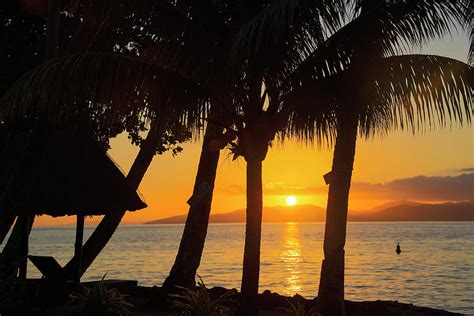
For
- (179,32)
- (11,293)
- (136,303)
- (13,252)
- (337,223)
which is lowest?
(136,303)

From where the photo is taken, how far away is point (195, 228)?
15930 mm

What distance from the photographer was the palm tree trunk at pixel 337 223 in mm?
12648

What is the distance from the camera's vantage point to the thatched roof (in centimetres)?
1204

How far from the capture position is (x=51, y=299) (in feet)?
43.7

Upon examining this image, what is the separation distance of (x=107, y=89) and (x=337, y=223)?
4.67 meters

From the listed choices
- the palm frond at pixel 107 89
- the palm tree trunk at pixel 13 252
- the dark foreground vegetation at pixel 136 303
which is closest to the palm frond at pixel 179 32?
the palm frond at pixel 107 89

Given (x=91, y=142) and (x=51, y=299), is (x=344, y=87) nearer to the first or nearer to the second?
(x=91, y=142)

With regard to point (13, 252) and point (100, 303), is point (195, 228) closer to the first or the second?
point (13, 252)

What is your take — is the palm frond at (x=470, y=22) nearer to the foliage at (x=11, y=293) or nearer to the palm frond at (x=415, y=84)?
the palm frond at (x=415, y=84)

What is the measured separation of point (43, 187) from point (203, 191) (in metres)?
3.69

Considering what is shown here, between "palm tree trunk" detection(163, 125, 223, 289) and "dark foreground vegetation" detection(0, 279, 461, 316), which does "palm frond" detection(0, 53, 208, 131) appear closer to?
"dark foreground vegetation" detection(0, 279, 461, 316)

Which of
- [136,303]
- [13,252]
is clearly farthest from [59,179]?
[13,252]

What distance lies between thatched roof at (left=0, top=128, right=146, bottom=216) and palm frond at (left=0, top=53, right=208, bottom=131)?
1333 mm

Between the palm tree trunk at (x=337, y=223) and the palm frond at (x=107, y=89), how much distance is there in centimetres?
266
